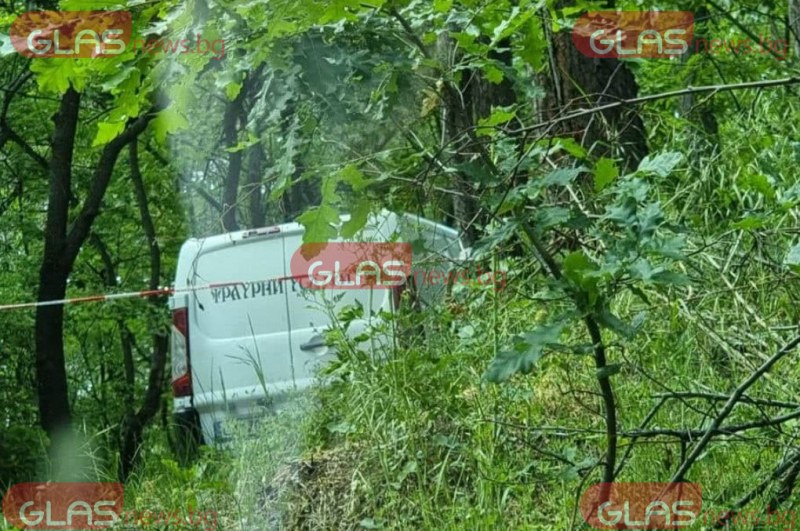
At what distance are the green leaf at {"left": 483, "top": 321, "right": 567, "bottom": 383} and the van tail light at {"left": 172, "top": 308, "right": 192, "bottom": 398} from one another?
20.5ft

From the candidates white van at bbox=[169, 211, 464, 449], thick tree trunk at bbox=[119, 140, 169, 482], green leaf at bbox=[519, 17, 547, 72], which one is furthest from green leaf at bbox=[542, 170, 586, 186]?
thick tree trunk at bbox=[119, 140, 169, 482]

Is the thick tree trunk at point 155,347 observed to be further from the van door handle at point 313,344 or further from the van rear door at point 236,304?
the van door handle at point 313,344

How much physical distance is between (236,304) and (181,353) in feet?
1.95

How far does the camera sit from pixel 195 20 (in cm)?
343

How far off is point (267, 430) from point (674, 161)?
9.57 ft

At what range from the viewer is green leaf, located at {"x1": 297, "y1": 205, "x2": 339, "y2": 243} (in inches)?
126

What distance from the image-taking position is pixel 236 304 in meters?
8.73

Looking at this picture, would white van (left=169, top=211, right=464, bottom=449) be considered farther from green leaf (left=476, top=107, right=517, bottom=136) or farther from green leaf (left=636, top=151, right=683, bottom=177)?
green leaf (left=636, top=151, right=683, bottom=177)

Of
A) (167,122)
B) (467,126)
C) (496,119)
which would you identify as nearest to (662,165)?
(496,119)

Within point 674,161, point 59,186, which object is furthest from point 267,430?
point 59,186

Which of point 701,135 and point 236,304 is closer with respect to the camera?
point 701,135

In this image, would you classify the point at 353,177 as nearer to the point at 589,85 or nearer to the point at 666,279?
the point at 666,279

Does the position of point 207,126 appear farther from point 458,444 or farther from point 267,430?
point 458,444

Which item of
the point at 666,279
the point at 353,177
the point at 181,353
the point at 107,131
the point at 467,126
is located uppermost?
the point at 107,131
